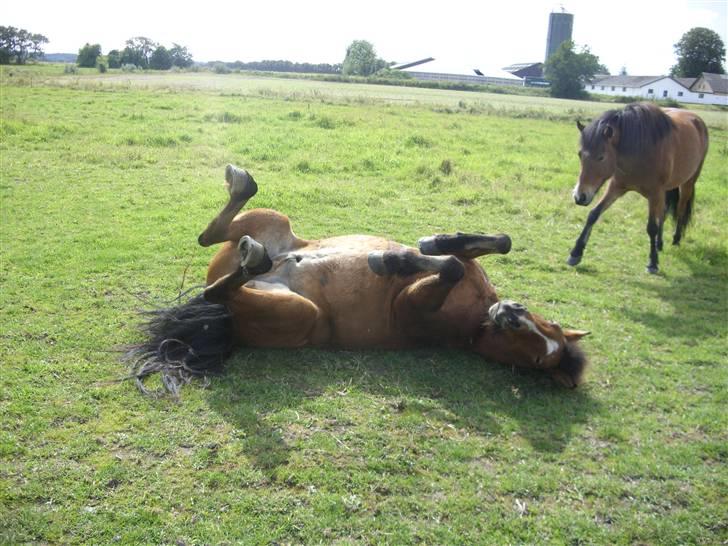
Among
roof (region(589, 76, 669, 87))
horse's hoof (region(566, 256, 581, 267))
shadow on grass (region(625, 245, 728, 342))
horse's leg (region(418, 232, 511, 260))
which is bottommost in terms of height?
shadow on grass (region(625, 245, 728, 342))

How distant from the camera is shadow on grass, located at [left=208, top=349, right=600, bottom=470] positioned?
3.73 meters

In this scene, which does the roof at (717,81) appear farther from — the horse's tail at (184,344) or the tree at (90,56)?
the horse's tail at (184,344)

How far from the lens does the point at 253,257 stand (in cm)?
388

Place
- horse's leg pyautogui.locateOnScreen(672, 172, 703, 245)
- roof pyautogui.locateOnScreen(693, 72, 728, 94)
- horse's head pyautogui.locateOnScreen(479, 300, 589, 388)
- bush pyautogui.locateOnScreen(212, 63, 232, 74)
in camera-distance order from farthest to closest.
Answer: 1. roof pyautogui.locateOnScreen(693, 72, 728, 94)
2. bush pyautogui.locateOnScreen(212, 63, 232, 74)
3. horse's leg pyautogui.locateOnScreen(672, 172, 703, 245)
4. horse's head pyautogui.locateOnScreen(479, 300, 589, 388)

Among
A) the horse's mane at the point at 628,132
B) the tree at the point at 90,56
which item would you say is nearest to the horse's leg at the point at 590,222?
the horse's mane at the point at 628,132

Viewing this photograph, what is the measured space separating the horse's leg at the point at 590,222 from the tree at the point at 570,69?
50.7m

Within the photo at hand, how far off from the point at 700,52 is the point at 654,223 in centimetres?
3706

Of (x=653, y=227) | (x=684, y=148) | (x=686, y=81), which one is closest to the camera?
(x=653, y=227)

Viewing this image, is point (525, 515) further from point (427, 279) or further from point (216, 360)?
point (216, 360)

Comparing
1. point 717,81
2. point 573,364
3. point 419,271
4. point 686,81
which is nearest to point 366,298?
point 419,271

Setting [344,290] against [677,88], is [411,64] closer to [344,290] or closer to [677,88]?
[677,88]

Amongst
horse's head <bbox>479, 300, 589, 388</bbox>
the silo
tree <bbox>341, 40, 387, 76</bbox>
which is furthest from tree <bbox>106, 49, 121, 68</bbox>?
the silo

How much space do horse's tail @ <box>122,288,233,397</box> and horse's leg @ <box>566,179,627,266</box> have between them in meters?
4.86

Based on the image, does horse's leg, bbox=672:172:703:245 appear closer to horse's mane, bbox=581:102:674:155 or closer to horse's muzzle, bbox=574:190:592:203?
horse's mane, bbox=581:102:674:155
